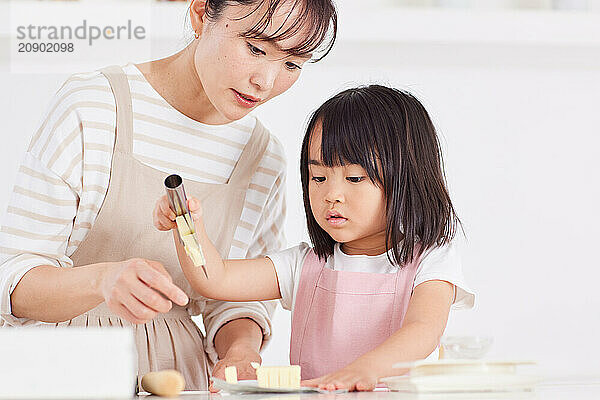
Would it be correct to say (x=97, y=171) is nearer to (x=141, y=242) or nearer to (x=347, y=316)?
(x=141, y=242)

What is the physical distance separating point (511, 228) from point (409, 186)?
1.14 m

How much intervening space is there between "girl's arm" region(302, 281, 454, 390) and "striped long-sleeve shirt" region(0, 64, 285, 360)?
34cm

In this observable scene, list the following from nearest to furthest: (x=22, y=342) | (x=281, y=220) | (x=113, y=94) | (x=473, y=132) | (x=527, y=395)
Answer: (x=22, y=342)
(x=527, y=395)
(x=113, y=94)
(x=281, y=220)
(x=473, y=132)

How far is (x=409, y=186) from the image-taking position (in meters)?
1.18

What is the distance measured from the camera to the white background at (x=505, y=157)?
2.13 meters

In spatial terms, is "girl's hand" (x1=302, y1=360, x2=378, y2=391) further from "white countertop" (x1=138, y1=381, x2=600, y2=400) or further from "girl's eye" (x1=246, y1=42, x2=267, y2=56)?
"girl's eye" (x1=246, y1=42, x2=267, y2=56)

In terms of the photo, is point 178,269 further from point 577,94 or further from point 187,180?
point 577,94

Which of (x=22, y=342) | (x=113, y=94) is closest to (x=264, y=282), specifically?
(x=113, y=94)

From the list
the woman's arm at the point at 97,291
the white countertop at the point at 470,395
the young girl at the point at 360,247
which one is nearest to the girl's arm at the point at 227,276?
the young girl at the point at 360,247

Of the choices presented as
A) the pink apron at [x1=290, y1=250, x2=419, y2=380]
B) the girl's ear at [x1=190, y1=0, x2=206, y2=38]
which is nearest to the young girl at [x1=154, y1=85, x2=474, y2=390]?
the pink apron at [x1=290, y1=250, x2=419, y2=380]

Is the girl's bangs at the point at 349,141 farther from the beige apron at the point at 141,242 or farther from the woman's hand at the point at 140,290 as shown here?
the woman's hand at the point at 140,290

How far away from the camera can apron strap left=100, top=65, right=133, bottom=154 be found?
123 cm

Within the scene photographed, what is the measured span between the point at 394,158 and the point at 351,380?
41 centimetres

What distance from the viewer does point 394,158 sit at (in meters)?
1.18
